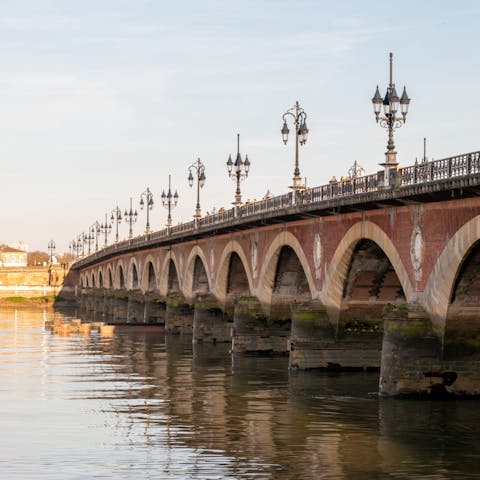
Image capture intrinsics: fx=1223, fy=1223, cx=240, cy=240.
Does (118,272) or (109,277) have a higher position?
(118,272)

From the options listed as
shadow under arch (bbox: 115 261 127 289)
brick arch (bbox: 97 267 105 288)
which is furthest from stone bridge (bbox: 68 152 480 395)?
brick arch (bbox: 97 267 105 288)

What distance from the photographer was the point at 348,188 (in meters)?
44.0

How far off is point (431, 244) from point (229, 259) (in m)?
31.4

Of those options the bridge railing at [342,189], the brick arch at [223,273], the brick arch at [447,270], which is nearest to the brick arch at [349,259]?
the bridge railing at [342,189]

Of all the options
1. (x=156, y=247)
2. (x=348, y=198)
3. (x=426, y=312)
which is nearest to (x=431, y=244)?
(x=426, y=312)

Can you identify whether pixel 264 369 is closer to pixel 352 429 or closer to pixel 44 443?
pixel 352 429

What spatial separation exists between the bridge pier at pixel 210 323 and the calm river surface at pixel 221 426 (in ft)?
51.8

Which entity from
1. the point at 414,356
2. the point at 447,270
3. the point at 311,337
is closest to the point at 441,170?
the point at 447,270

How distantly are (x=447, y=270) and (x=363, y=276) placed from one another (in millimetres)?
11303

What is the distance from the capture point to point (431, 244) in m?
36.6

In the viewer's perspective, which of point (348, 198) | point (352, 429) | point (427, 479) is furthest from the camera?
point (348, 198)

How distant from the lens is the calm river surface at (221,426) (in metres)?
26.9

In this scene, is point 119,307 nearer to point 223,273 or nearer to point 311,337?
point 223,273

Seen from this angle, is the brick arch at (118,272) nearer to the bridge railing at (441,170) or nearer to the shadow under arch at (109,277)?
the shadow under arch at (109,277)
